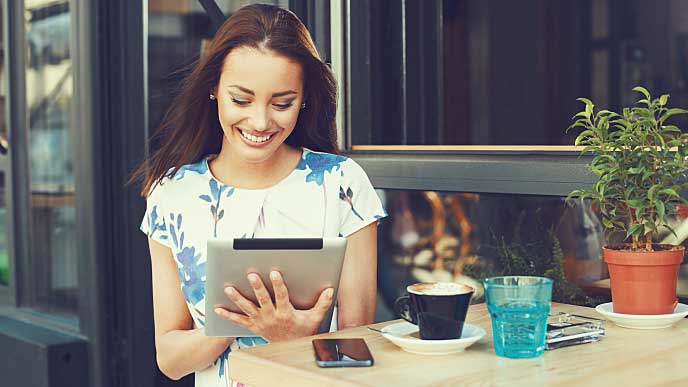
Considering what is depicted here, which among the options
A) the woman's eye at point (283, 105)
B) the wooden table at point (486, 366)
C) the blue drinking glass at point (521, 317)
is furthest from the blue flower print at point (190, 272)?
the blue drinking glass at point (521, 317)

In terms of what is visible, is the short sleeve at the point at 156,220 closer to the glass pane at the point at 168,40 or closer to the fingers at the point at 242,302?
the fingers at the point at 242,302

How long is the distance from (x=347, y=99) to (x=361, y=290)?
0.93m

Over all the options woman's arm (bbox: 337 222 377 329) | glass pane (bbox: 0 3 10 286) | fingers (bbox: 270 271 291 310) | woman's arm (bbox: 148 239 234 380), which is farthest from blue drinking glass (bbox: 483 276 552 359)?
glass pane (bbox: 0 3 10 286)

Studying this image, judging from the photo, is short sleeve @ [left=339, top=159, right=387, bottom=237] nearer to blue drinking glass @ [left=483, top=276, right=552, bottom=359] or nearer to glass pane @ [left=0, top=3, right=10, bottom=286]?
blue drinking glass @ [left=483, top=276, right=552, bottom=359]

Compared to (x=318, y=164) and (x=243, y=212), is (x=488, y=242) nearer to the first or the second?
(x=318, y=164)

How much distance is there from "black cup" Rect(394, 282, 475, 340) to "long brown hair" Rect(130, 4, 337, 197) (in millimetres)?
654

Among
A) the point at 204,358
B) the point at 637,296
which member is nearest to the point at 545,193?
the point at 637,296

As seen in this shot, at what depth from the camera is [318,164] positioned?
2.01 m

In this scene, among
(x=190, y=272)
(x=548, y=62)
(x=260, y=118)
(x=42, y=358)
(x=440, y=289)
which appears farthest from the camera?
(x=548, y=62)

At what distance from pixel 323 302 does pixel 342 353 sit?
333mm

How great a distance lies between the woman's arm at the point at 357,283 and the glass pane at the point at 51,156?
5.51 ft

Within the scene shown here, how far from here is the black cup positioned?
1.38m

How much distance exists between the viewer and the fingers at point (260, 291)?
1623 mm

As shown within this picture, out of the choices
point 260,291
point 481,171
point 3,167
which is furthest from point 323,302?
point 3,167
